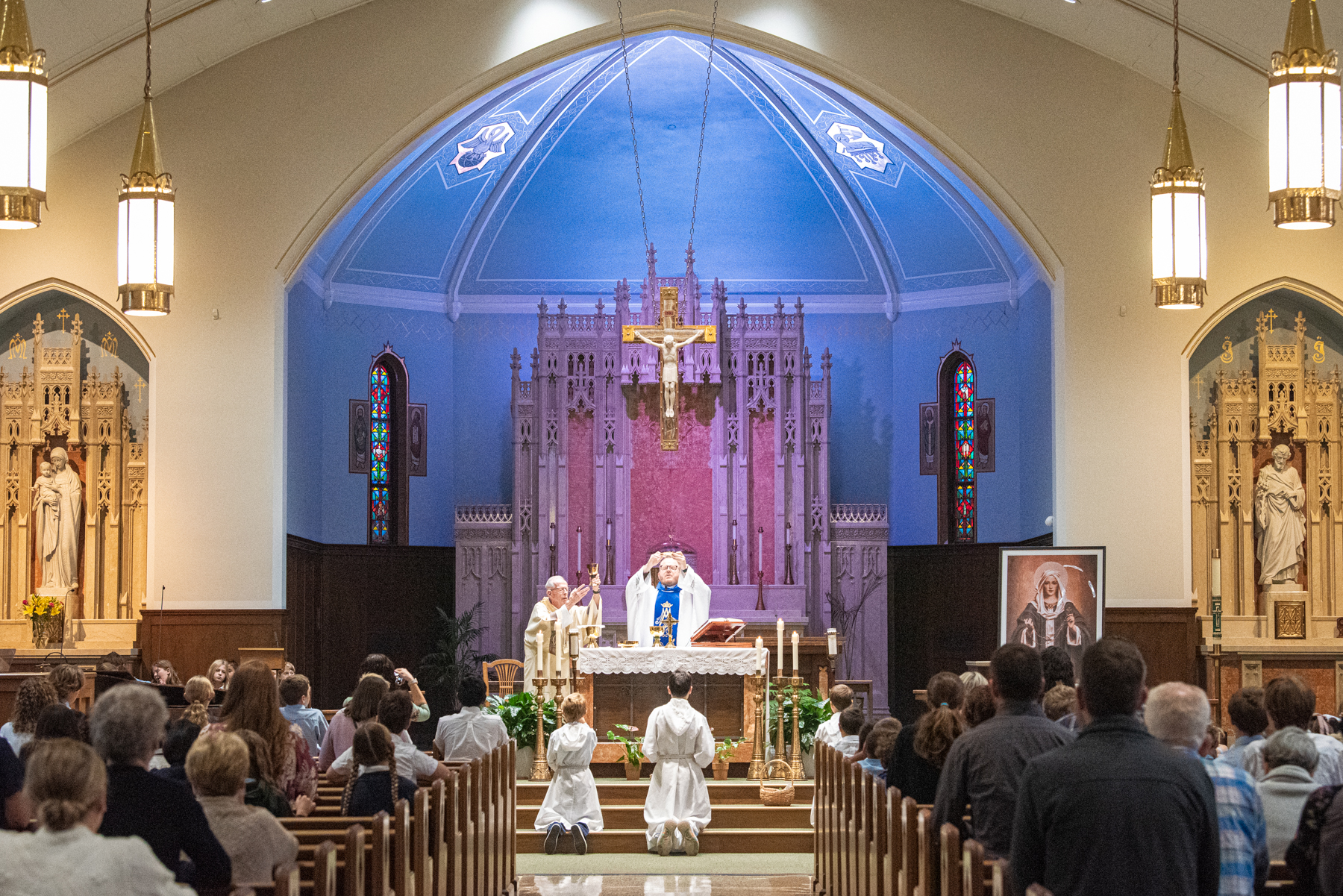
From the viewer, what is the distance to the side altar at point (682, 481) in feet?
64.4

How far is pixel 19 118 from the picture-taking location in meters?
7.75

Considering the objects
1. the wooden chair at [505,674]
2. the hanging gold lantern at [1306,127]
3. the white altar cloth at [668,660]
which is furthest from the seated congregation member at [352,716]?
the wooden chair at [505,674]

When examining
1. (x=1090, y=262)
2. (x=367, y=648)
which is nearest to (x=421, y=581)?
(x=367, y=648)

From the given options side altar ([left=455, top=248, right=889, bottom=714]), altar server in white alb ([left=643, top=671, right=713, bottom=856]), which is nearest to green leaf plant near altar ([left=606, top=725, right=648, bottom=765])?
altar server in white alb ([left=643, top=671, right=713, bottom=856])

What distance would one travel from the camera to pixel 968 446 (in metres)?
20.4

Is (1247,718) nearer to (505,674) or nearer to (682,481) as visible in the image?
(505,674)

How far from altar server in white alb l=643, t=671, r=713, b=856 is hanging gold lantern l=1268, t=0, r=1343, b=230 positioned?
5.25 m

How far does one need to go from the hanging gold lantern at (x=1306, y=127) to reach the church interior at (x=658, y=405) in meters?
0.03

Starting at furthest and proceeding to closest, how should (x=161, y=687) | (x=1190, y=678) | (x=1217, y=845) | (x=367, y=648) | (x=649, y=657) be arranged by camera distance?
(x=367, y=648) < (x=1190, y=678) < (x=649, y=657) < (x=161, y=687) < (x=1217, y=845)

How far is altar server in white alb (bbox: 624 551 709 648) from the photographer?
582 inches

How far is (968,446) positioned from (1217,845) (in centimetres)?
1635

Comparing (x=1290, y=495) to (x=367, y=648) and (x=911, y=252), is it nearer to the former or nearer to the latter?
(x=911, y=252)

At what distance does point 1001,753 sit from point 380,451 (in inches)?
632

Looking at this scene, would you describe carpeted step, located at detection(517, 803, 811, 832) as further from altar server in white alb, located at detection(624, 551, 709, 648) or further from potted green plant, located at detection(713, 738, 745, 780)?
altar server in white alb, located at detection(624, 551, 709, 648)
